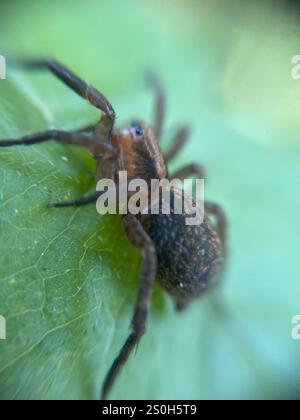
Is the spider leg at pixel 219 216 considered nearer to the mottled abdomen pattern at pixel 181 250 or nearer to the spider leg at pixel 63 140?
the mottled abdomen pattern at pixel 181 250

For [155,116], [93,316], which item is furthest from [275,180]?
[93,316]

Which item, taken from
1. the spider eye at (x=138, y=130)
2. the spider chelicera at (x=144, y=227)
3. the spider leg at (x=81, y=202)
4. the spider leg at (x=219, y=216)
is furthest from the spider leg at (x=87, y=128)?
the spider leg at (x=219, y=216)

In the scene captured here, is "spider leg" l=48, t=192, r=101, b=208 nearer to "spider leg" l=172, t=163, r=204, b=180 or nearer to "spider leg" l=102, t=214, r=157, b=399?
"spider leg" l=102, t=214, r=157, b=399

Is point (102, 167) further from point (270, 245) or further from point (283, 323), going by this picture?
point (283, 323)

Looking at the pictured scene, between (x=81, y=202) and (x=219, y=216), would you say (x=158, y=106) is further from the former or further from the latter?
(x=81, y=202)

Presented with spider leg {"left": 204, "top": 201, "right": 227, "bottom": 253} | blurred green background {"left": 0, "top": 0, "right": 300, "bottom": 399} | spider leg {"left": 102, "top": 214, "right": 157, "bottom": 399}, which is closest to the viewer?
blurred green background {"left": 0, "top": 0, "right": 300, "bottom": 399}

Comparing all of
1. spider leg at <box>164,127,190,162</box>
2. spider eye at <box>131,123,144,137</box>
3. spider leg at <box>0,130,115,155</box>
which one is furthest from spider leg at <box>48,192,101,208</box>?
spider leg at <box>164,127,190,162</box>
